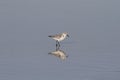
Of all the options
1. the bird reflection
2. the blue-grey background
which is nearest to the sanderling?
the bird reflection

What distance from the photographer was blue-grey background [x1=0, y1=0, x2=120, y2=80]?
9281 mm

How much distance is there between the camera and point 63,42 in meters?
12.6

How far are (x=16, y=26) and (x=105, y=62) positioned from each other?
4.03m

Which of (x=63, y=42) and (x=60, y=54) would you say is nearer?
(x=60, y=54)

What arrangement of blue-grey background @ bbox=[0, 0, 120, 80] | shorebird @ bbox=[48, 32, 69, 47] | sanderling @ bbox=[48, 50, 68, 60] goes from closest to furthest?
blue-grey background @ bbox=[0, 0, 120, 80], sanderling @ bbox=[48, 50, 68, 60], shorebird @ bbox=[48, 32, 69, 47]

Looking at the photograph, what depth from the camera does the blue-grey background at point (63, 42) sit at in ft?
30.5

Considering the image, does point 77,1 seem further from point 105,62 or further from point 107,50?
point 105,62

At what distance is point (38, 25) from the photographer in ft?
45.0

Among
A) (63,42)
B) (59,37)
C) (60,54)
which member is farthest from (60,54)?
(63,42)

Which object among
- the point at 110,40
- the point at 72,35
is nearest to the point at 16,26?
the point at 72,35

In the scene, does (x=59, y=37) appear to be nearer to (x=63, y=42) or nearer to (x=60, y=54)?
(x=63, y=42)

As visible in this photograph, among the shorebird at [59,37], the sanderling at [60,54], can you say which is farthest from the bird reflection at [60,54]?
the shorebird at [59,37]

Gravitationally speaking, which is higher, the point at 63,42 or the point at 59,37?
the point at 63,42

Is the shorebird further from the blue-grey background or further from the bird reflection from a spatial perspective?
the bird reflection
